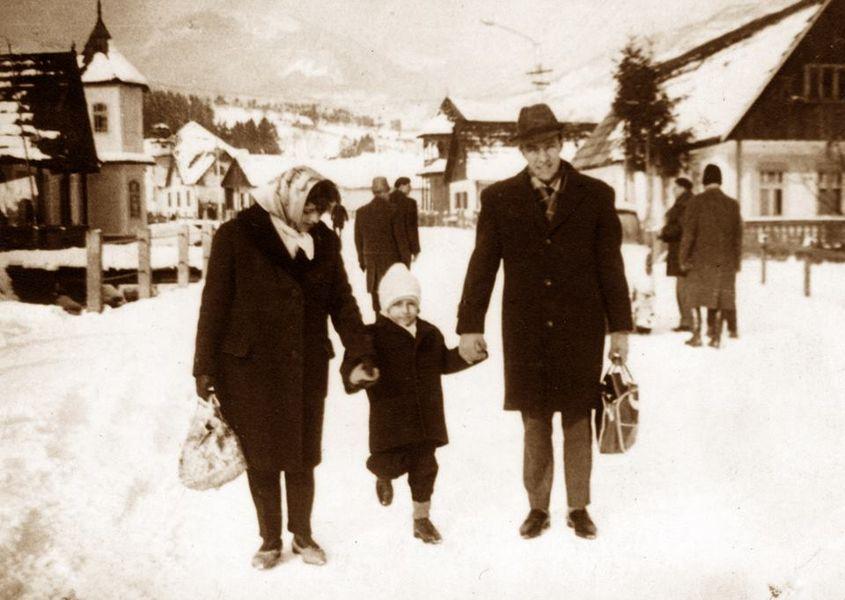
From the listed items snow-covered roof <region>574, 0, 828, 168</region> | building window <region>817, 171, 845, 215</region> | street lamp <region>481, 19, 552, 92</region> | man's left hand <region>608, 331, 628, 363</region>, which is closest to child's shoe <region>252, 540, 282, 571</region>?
man's left hand <region>608, 331, 628, 363</region>

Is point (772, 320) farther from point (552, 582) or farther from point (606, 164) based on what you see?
point (552, 582)

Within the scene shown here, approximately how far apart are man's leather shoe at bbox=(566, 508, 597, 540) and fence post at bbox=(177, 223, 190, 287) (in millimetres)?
3873

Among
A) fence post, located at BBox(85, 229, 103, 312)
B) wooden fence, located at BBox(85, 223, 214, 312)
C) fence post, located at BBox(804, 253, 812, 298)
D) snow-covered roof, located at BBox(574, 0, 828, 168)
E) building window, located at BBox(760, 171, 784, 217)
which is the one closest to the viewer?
fence post, located at BBox(85, 229, 103, 312)

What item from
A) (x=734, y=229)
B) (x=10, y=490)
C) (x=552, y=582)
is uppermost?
(x=734, y=229)

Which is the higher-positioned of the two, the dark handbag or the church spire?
the church spire

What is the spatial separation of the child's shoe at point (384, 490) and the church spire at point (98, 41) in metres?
2.62

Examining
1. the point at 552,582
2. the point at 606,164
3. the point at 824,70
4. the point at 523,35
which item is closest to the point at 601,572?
the point at 552,582

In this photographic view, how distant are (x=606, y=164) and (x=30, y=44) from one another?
8814 mm

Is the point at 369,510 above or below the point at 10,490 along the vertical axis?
below

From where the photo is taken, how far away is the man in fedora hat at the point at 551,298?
3.81 m

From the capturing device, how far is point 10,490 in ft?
11.9

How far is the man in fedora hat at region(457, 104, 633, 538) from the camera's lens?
12.5ft

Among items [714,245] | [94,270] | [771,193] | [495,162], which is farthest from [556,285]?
[495,162]

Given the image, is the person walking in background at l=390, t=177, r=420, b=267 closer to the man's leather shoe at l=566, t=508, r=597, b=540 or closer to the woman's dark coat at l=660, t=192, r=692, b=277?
the woman's dark coat at l=660, t=192, r=692, b=277
